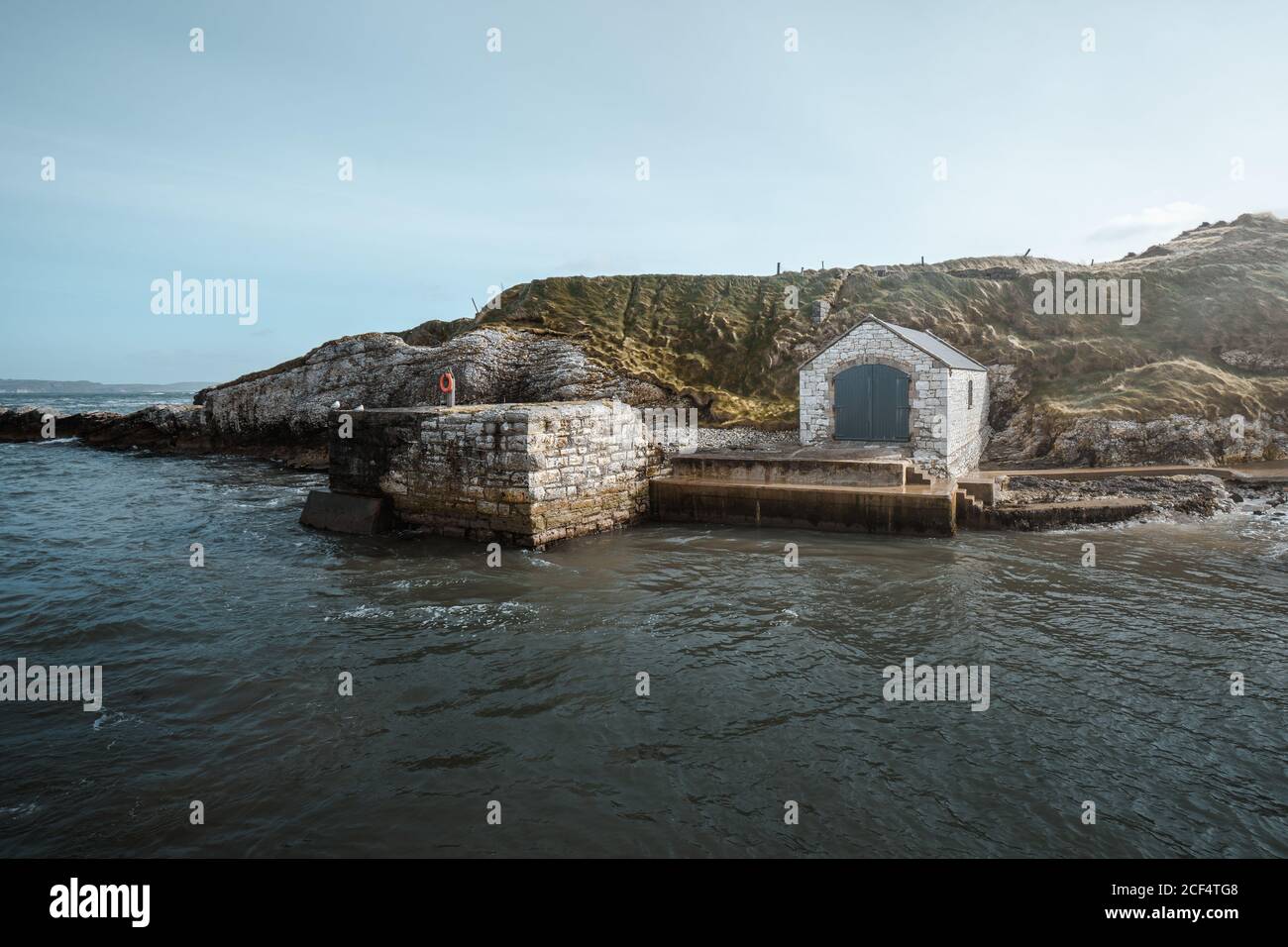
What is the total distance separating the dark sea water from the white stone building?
5.46 meters

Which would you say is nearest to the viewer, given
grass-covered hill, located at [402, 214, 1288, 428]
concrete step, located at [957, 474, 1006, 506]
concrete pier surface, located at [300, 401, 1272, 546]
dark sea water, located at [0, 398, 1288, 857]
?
dark sea water, located at [0, 398, 1288, 857]

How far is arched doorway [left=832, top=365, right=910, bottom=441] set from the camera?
761 inches

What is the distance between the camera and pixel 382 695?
772 cm

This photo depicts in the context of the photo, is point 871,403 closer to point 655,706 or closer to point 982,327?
point 655,706

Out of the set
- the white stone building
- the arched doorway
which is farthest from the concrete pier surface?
the arched doorway

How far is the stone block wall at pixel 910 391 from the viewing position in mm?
18469

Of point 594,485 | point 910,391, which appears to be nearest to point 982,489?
point 910,391

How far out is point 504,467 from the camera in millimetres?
14688

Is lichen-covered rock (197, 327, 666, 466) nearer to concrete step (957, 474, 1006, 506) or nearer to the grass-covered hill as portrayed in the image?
the grass-covered hill

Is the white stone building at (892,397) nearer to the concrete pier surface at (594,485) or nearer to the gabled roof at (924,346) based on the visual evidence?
the gabled roof at (924,346)

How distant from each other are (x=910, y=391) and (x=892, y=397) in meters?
0.54
